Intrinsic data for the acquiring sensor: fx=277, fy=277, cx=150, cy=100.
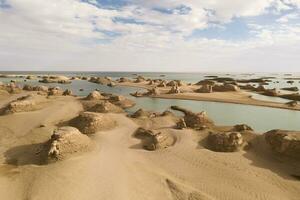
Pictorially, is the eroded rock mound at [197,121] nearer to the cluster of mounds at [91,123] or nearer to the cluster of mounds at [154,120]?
the cluster of mounds at [154,120]

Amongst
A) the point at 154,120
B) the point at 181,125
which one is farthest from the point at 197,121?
the point at 154,120

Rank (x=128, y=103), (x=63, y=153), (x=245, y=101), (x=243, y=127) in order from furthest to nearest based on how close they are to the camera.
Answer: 1. (x=245, y=101)
2. (x=128, y=103)
3. (x=243, y=127)
4. (x=63, y=153)

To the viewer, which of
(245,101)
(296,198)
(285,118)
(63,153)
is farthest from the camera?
(245,101)

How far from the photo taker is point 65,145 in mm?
19469

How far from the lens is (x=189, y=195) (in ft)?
49.5

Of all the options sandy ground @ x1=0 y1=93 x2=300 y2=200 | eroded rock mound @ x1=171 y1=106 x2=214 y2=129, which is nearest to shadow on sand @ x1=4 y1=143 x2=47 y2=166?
sandy ground @ x1=0 y1=93 x2=300 y2=200

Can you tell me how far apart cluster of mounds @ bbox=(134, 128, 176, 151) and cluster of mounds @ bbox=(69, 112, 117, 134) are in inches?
127

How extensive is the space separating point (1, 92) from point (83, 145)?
40.2m

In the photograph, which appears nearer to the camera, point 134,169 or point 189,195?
point 189,195

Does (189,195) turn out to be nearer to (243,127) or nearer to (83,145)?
(83,145)

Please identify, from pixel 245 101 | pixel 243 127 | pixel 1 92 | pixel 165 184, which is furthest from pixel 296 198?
pixel 1 92

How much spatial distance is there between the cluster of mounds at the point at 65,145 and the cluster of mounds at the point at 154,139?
4.67m

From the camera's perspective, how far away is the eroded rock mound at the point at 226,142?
21.2 meters

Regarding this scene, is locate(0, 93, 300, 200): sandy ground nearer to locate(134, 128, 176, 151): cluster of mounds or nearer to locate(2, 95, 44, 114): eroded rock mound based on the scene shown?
locate(134, 128, 176, 151): cluster of mounds
